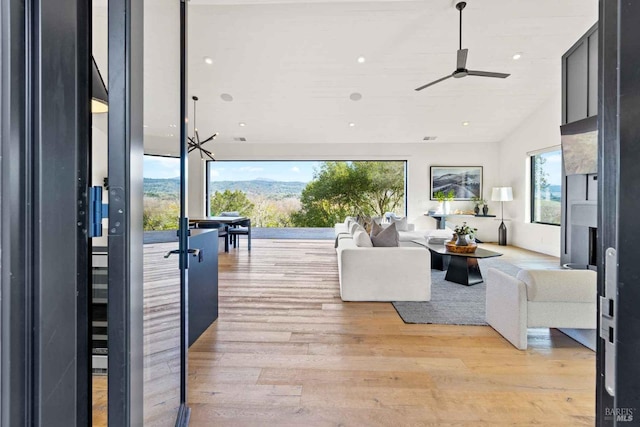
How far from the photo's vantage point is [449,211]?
8.47 meters

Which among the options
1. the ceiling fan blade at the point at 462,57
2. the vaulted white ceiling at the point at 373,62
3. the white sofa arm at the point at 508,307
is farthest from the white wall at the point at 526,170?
the white sofa arm at the point at 508,307

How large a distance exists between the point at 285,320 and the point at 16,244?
2.58 metres

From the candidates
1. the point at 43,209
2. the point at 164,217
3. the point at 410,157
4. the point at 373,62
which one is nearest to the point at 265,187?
the point at 410,157

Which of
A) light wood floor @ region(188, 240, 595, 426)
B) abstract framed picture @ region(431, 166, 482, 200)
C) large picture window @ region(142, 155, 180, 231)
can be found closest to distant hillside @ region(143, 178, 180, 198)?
large picture window @ region(142, 155, 180, 231)

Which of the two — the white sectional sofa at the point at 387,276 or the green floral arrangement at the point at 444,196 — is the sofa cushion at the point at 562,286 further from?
the green floral arrangement at the point at 444,196

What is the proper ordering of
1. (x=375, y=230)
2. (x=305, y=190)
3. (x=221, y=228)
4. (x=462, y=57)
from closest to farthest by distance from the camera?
(x=375, y=230) < (x=462, y=57) < (x=221, y=228) < (x=305, y=190)

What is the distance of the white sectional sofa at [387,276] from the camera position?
3428mm

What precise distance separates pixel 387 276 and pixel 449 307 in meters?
0.69

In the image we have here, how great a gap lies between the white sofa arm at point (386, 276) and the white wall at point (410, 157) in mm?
5504

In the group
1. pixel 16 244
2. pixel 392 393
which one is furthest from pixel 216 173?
pixel 16 244

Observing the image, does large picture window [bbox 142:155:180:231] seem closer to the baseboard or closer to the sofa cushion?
the sofa cushion

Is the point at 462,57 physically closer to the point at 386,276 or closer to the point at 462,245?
the point at 462,245

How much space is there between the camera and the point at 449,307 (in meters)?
3.27

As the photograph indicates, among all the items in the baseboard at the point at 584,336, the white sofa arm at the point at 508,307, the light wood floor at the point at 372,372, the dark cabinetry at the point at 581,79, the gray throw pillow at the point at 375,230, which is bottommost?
the light wood floor at the point at 372,372
